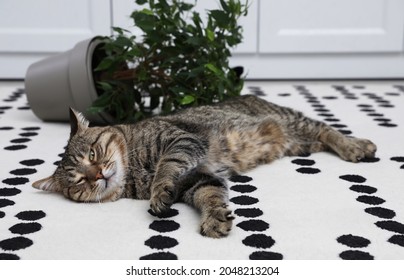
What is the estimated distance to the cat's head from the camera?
1.48 metres

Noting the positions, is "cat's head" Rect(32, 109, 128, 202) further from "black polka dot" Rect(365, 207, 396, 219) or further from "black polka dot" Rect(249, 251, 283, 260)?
"black polka dot" Rect(365, 207, 396, 219)

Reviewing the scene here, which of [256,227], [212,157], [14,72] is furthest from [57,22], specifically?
[256,227]

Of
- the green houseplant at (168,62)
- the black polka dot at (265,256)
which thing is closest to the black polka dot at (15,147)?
the green houseplant at (168,62)

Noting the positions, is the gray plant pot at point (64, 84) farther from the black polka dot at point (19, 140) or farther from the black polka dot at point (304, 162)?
the black polka dot at point (304, 162)

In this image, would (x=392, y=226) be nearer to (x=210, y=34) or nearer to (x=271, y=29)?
(x=210, y=34)

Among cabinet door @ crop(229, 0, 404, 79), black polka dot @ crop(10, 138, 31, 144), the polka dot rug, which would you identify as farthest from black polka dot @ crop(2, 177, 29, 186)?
cabinet door @ crop(229, 0, 404, 79)

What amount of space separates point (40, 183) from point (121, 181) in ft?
0.72

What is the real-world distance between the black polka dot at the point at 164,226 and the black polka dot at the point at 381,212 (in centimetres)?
47

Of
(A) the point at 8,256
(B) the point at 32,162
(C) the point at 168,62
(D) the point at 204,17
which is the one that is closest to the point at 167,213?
(A) the point at 8,256

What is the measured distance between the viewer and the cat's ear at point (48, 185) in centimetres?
155

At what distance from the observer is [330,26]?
3.31 m

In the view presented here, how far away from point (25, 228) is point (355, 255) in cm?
74

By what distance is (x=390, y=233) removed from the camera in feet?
4.19

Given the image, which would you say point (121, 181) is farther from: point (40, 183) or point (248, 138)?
point (248, 138)
